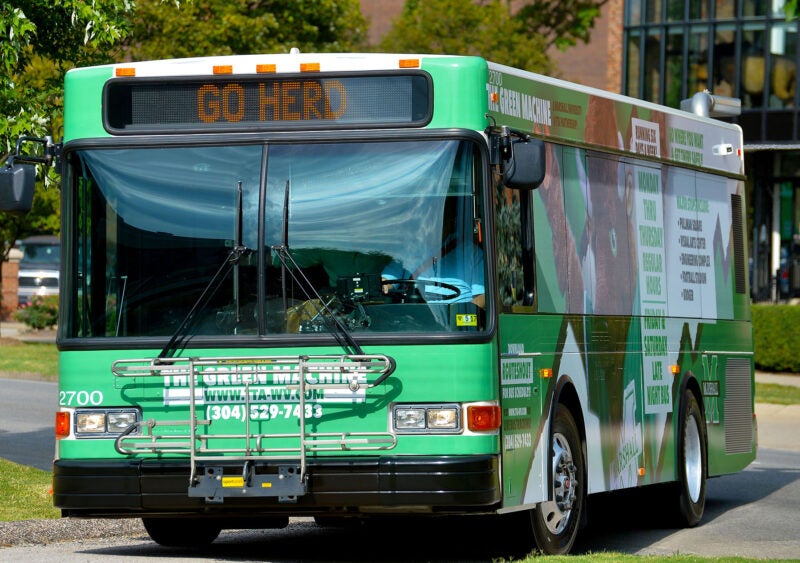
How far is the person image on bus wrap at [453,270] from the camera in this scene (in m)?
9.10

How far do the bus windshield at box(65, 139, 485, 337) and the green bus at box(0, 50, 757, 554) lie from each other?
12mm

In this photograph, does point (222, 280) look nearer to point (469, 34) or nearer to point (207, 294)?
point (207, 294)

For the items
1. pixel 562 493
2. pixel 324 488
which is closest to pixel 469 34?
pixel 562 493

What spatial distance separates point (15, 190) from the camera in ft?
31.2

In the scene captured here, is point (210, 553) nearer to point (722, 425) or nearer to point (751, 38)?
point (722, 425)

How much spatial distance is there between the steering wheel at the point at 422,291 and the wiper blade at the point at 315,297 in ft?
1.22

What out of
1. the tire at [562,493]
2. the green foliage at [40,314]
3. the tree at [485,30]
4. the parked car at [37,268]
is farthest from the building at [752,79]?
the tire at [562,493]

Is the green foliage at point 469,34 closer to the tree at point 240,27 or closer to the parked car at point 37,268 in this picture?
the tree at point 240,27

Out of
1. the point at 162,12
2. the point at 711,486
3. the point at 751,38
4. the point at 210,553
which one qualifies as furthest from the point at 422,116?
the point at 751,38

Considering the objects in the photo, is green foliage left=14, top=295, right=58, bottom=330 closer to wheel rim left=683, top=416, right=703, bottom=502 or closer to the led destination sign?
wheel rim left=683, top=416, right=703, bottom=502

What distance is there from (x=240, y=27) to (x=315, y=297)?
1016 inches

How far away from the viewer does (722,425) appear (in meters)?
14.0

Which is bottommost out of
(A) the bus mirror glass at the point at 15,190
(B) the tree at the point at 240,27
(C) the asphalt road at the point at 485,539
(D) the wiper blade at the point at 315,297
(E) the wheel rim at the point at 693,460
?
Answer: (C) the asphalt road at the point at 485,539

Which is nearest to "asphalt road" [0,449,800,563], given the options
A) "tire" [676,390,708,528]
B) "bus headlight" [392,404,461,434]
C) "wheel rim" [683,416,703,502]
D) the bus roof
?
"tire" [676,390,708,528]
